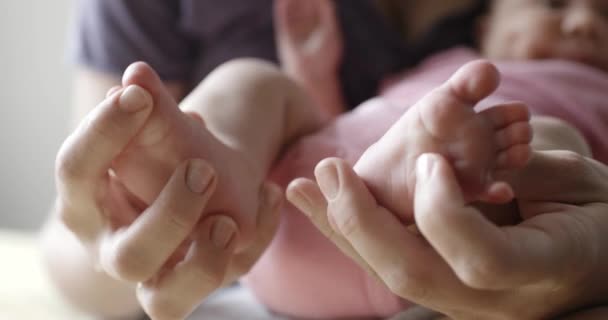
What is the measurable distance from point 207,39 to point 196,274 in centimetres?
50

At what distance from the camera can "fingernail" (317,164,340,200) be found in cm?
44

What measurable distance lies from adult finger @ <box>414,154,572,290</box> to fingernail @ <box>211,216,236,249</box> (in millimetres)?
162

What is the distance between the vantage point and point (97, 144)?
1.57ft

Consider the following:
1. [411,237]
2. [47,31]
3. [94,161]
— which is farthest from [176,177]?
[47,31]

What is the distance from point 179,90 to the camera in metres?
0.95

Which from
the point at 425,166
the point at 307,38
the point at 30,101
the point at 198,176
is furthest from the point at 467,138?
the point at 30,101

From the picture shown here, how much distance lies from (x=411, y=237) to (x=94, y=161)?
22cm

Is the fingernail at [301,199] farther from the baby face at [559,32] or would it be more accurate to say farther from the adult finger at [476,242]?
the baby face at [559,32]

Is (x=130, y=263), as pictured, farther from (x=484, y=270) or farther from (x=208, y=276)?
(x=484, y=270)

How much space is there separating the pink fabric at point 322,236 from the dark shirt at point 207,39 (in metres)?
0.18

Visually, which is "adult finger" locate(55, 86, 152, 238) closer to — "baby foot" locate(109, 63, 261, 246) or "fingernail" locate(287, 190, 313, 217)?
"baby foot" locate(109, 63, 261, 246)

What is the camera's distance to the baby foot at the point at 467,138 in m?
0.41

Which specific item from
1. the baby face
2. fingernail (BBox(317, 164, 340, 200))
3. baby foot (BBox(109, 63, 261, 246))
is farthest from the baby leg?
the baby face

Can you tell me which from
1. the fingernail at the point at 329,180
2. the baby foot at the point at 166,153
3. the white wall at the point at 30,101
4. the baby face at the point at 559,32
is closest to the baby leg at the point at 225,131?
the baby foot at the point at 166,153
